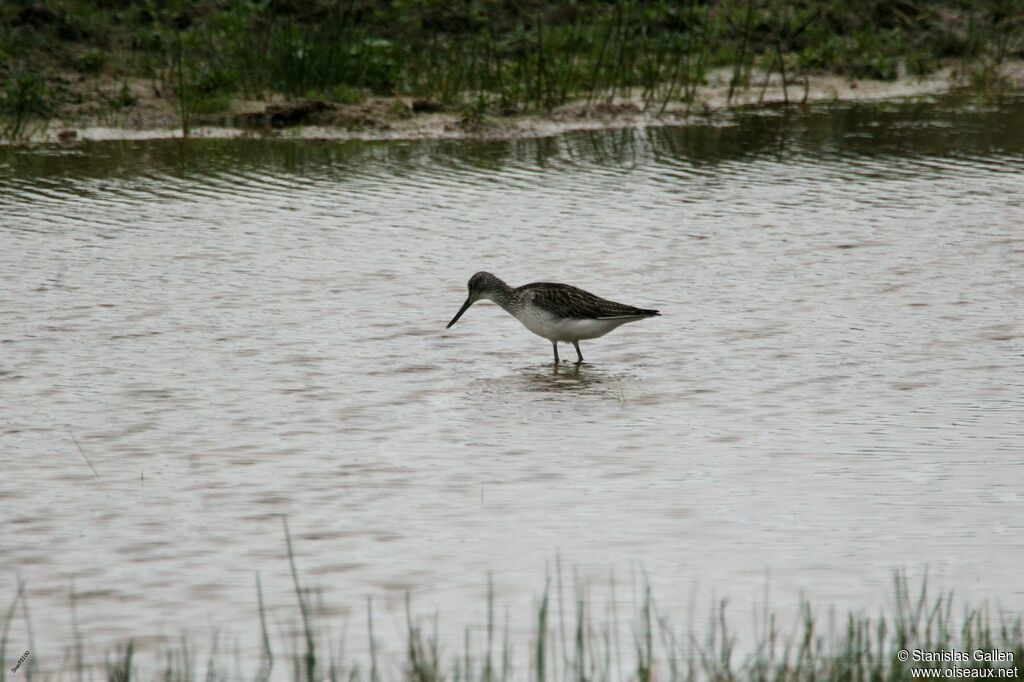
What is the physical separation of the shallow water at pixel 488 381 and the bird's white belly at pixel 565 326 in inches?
9.2

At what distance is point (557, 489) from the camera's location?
22.8 feet

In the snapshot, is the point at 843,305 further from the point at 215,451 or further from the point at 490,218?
the point at 215,451

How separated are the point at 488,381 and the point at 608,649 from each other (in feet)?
14.1

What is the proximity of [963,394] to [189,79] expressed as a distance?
39.3 feet

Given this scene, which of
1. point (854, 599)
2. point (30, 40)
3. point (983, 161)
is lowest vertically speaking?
point (854, 599)

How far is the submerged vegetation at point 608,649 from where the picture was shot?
15.2ft

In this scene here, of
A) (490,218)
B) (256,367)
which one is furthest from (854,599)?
(490,218)

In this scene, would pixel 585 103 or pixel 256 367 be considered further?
pixel 585 103

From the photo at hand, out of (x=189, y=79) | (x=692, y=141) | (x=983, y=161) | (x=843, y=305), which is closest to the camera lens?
(x=843, y=305)

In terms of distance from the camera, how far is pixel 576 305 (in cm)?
936

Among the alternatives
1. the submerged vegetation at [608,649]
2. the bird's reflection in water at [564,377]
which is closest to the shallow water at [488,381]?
the bird's reflection in water at [564,377]

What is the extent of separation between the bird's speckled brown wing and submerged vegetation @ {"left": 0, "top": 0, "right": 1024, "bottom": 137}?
816cm

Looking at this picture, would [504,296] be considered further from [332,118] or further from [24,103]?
[24,103]

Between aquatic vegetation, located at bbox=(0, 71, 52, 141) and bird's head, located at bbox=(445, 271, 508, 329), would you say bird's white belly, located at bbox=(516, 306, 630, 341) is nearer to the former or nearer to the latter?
bird's head, located at bbox=(445, 271, 508, 329)
